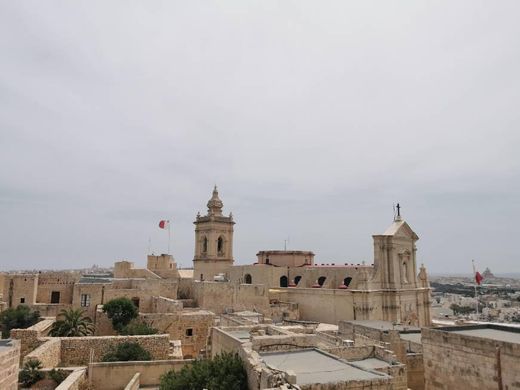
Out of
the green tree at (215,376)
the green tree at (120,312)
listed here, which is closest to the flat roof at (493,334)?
the green tree at (215,376)

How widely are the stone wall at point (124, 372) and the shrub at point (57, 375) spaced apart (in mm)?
923

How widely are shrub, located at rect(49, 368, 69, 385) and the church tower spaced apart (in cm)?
2497

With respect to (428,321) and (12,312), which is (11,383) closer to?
(12,312)

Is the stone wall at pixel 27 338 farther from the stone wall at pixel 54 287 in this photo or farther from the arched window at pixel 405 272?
the arched window at pixel 405 272

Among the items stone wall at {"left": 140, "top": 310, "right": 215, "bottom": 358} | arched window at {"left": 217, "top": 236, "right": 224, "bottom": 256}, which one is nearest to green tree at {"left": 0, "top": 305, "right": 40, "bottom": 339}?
stone wall at {"left": 140, "top": 310, "right": 215, "bottom": 358}

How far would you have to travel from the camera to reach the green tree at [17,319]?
1045 inches

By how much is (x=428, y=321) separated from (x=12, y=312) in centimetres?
2934

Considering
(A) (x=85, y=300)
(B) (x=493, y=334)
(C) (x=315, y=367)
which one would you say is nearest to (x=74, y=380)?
(C) (x=315, y=367)

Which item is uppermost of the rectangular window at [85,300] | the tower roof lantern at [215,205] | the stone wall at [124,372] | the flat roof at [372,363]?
the tower roof lantern at [215,205]

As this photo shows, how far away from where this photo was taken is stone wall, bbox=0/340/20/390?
8344 mm

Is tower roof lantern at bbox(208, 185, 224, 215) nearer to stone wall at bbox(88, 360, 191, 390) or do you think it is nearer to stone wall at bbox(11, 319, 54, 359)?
stone wall at bbox(11, 319, 54, 359)

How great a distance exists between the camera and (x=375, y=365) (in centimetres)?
1132

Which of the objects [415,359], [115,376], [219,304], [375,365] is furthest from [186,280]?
[375,365]

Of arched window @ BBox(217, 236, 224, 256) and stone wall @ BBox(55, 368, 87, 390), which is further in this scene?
arched window @ BBox(217, 236, 224, 256)
